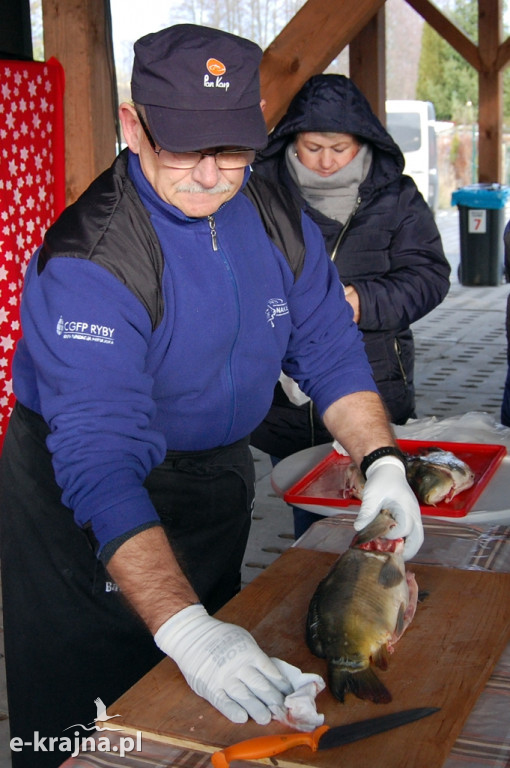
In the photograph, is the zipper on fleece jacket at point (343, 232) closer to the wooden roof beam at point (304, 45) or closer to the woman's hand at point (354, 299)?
the woman's hand at point (354, 299)

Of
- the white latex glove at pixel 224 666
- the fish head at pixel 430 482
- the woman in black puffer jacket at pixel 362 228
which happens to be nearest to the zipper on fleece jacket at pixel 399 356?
the woman in black puffer jacket at pixel 362 228

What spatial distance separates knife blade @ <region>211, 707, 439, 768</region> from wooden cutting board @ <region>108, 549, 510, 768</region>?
0.01 metres

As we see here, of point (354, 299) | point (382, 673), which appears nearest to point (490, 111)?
point (354, 299)

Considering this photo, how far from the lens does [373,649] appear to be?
1.92m

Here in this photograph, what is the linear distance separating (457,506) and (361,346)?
51 cm

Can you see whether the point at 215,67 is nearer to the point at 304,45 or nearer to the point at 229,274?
the point at 229,274

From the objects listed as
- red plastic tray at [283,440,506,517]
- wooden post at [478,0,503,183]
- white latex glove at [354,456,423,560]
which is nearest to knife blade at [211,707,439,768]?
white latex glove at [354,456,423,560]

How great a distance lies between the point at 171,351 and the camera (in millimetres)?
2221

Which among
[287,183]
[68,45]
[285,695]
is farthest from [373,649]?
[68,45]

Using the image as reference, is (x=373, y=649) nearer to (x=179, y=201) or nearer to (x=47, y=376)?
(x=47, y=376)

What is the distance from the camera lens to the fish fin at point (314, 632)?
1.97 meters

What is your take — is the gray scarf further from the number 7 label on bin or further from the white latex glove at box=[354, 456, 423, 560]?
the number 7 label on bin

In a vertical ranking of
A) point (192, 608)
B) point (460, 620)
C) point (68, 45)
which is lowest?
point (460, 620)

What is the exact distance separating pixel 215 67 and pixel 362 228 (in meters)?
1.63
